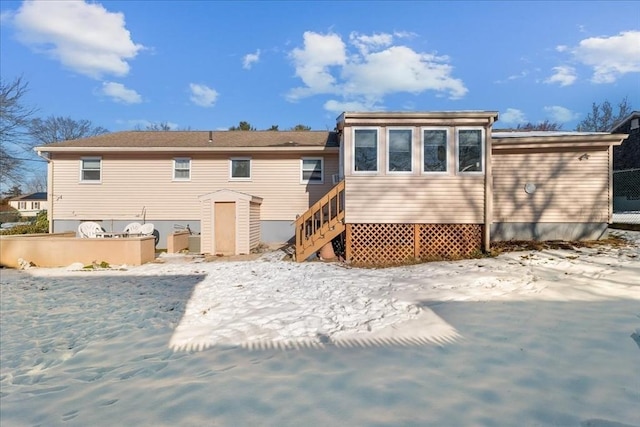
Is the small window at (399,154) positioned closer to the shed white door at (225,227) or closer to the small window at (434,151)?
the small window at (434,151)

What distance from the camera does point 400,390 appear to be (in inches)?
117

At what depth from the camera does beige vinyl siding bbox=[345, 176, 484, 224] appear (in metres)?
9.45

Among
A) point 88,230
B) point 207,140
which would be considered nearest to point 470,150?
point 207,140

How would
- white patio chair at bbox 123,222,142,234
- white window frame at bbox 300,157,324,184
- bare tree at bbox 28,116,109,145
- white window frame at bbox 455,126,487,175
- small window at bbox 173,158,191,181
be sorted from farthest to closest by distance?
bare tree at bbox 28,116,109,145
small window at bbox 173,158,191,181
white window frame at bbox 300,157,324,184
white patio chair at bbox 123,222,142,234
white window frame at bbox 455,126,487,175

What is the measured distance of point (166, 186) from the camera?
13609mm

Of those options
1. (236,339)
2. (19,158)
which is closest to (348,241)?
(236,339)

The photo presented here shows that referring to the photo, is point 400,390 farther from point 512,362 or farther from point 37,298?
point 37,298

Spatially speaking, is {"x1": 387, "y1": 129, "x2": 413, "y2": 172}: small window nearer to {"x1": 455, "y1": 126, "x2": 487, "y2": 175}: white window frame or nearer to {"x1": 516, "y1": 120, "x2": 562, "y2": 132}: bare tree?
{"x1": 455, "y1": 126, "x2": 487, "y2": 175}: white window frame

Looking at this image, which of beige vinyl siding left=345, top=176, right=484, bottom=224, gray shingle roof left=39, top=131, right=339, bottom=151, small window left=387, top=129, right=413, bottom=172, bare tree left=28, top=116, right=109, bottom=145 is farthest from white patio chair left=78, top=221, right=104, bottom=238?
bare tree left=28, top=116, right=109, bottom=145

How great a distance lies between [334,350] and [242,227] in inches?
341

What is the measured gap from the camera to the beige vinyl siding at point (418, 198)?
372 inches

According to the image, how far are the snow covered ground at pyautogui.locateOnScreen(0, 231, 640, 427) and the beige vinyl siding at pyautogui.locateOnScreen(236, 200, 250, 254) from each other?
4.46 meters

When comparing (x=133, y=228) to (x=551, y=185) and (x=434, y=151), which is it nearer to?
(x=434, y=151)

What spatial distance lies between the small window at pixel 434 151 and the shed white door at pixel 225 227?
255 inches
